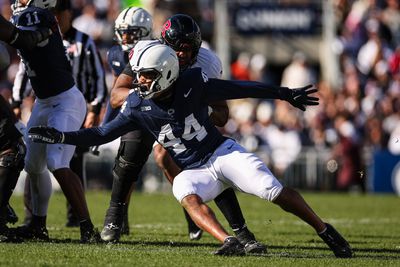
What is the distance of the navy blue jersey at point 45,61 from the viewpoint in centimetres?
741

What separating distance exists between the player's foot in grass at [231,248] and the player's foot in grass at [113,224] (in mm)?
1280

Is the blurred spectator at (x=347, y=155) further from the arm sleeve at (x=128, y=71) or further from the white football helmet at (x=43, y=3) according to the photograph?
the white football helmet at (x=43, y=3)

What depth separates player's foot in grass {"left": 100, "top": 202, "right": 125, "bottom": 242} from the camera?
7.62 meters

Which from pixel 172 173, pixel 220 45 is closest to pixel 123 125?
pixel 172 173

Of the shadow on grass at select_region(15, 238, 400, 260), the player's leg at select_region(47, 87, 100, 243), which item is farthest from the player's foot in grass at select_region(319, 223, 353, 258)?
the player's leg at select_region(47, 87, 100, 243)

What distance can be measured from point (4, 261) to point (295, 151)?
38.7 feet

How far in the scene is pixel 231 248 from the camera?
255 inches

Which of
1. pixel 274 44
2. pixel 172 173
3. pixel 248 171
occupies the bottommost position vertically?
pixel 274 44

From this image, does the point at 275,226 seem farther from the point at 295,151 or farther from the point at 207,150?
the point at 295,151

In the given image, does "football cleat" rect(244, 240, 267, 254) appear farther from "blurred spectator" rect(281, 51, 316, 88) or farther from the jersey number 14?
"blurred spectator" rect(281, 51, 316, 88)

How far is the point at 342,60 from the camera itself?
779 inches

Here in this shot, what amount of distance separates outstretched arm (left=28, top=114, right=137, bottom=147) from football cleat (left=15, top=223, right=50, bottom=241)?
129 cm

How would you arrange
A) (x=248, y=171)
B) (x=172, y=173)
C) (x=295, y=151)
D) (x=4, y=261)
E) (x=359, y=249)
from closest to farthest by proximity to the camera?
(x=4, y=261) → (x=248, y=171) → (x=359, y=249) → (x=172, y=173) → (x=295, y=151)

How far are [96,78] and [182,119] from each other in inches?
104
